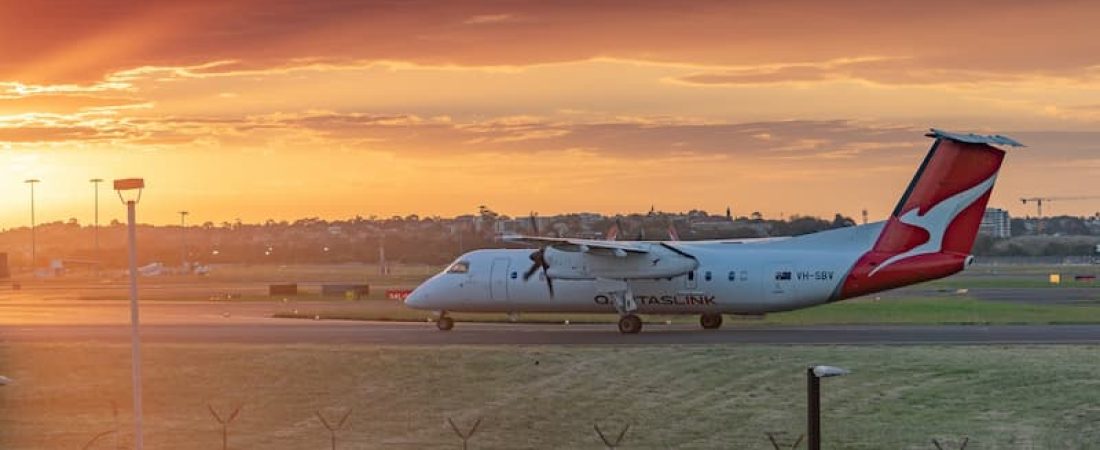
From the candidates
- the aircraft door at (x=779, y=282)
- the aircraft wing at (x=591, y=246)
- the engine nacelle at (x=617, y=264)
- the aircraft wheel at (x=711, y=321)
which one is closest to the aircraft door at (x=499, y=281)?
the engine nacelle at (x=617, y=264)

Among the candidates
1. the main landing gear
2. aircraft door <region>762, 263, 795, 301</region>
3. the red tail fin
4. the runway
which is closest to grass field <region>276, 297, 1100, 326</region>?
the main landing gear

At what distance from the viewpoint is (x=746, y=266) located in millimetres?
47688

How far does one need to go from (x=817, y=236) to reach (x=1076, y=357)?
37.5ft

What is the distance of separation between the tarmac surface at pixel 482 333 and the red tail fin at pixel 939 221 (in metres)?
1.94

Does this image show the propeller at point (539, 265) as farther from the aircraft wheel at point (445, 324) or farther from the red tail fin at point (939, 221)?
the red tail fin at point (939, 221)

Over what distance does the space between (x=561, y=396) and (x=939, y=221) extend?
15959 millimetres

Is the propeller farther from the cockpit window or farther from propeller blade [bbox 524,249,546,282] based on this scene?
the cockpit window

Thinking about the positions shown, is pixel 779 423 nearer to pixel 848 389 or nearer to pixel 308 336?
pixel 848 389

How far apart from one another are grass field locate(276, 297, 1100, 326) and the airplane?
15.5ft

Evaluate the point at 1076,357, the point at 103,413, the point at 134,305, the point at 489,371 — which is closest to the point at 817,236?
the point at 1076,357

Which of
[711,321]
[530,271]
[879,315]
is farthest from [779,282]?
[879,315]

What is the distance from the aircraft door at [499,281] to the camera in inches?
2014

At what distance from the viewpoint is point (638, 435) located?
31.3m

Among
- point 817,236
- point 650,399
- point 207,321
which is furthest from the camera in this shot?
point 207,321
